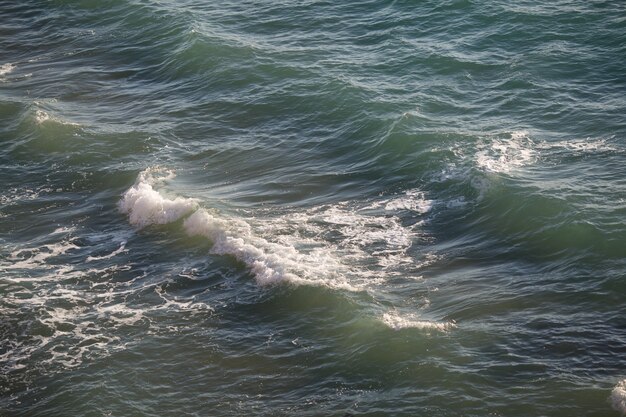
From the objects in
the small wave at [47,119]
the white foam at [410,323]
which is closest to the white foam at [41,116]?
the small wave at [47,119]

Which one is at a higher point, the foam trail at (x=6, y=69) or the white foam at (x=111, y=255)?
the foam trail at (x=6, y=69)

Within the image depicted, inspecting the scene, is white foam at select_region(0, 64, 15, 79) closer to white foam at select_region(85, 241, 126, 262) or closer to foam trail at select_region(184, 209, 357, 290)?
white foam at select_region(85, 241, 126, 262)

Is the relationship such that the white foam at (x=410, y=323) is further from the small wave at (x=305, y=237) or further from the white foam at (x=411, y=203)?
the white foam at (x=411, y=203)

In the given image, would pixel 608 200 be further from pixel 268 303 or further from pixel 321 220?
pixel 268 303

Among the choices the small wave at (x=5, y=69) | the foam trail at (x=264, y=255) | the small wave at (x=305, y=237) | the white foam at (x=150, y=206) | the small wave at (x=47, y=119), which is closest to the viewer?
the foam trail at (x=264, y=255)

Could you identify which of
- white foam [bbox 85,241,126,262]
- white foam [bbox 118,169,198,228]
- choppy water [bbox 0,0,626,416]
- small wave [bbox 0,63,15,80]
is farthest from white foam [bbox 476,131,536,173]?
small wave [bbox 0,63,15,80]

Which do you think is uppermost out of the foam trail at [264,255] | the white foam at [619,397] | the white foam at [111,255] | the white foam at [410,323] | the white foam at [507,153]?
the white foam at [507,153]

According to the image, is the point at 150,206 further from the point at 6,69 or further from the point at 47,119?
the point at 6,69
